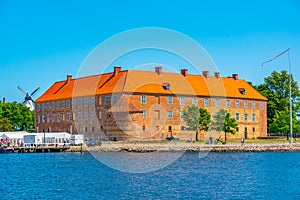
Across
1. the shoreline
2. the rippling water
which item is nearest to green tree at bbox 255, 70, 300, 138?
the shoreline

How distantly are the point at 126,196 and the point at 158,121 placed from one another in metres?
45.8

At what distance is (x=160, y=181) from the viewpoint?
109 feet

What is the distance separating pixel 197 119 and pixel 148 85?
371 inches

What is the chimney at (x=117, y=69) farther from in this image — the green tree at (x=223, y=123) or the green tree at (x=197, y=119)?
the green tree at (x=223, y=123)

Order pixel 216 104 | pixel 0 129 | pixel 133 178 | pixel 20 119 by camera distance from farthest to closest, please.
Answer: pixel 20 119 < pixel 0 129 < pixel 216 104 < pixel 133 178

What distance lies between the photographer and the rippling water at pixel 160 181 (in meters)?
28.3

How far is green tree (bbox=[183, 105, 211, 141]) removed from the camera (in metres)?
69.1

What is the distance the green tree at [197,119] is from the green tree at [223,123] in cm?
196

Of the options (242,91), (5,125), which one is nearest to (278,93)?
(242,91)

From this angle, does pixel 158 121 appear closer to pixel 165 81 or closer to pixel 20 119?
pixel 165 81

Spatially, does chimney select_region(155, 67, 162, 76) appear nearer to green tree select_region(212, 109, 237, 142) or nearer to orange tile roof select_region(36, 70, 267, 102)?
orange tile roof select_region(36, 70, 267, 102)

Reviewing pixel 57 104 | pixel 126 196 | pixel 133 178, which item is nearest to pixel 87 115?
pixel 57 104

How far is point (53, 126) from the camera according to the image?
84438mm

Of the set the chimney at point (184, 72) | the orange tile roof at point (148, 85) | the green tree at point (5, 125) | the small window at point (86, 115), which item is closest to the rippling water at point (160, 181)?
the orange tile roof at point (148, 85)
